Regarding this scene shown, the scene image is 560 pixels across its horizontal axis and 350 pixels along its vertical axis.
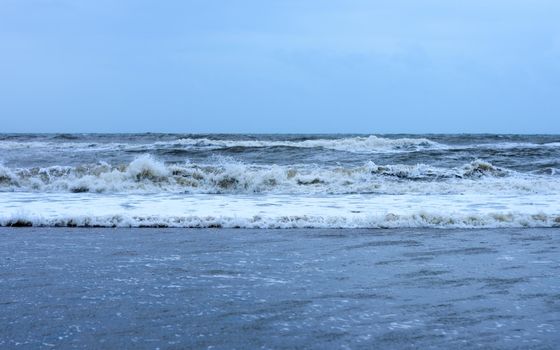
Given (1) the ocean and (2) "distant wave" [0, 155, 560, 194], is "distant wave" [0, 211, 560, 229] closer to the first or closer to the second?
(1) the ocean

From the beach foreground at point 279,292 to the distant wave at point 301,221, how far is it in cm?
90

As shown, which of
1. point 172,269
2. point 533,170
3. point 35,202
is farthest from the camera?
point 533,170

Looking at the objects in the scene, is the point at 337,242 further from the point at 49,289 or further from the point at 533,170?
the point at 533,170

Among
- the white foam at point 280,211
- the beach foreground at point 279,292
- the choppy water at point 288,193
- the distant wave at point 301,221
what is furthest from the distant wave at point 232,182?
the beach foreground at point 279,292

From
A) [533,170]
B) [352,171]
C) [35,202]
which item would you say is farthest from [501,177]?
[35,202]

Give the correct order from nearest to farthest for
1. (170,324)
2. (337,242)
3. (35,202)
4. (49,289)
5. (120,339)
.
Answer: (120,339) → (170,324) → (49,289) → (337,242) → (35,202)

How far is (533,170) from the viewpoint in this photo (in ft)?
53.1

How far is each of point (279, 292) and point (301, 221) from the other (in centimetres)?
357

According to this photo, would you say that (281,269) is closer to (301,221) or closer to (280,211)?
(301,221)

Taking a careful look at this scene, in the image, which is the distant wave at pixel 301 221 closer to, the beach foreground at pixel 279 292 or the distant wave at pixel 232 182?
the beach foreground at pixel 279 292

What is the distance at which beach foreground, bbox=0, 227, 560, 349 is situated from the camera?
10.7 ft

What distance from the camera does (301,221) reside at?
7762 millimetres

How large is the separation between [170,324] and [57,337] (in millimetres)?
623

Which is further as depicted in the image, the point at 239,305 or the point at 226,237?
the point at 226,237
